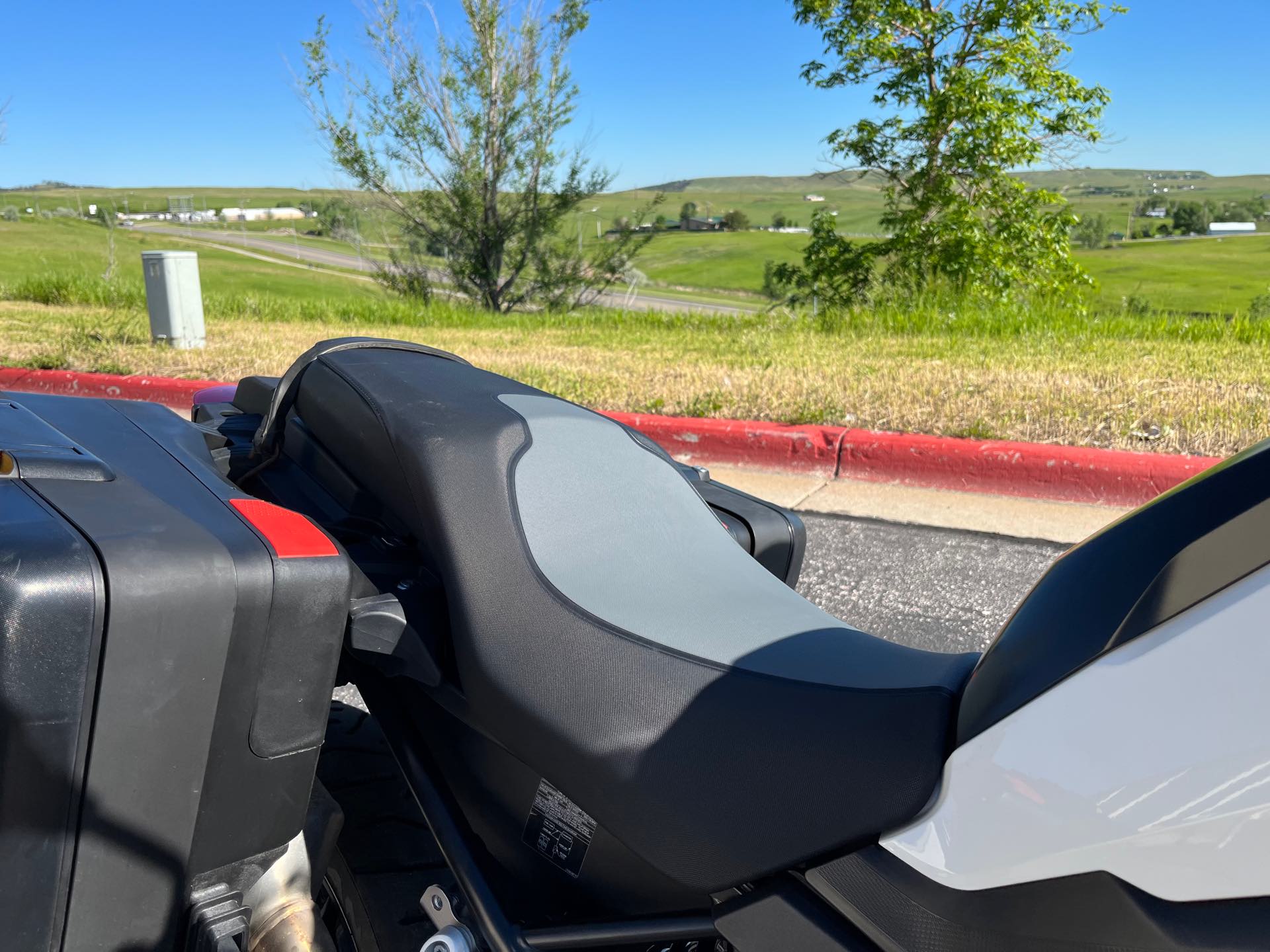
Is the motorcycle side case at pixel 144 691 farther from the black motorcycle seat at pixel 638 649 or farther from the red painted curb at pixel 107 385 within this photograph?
the red painted curb at pixel 107 385

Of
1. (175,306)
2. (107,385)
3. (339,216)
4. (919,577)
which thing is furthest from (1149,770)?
(339,216)

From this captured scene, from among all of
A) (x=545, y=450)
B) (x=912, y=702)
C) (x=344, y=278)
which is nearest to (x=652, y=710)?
(x=912, y=702)

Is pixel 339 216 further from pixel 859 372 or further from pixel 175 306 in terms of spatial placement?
pixel 859 372

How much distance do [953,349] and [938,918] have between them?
19.7 ft

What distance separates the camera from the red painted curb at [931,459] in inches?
160

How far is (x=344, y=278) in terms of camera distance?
6731cm

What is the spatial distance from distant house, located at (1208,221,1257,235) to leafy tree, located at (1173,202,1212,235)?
3850 mm

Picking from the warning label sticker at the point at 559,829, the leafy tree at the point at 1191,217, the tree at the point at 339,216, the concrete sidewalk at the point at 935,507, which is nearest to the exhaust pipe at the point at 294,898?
the warning label sticker at the point at 559,829

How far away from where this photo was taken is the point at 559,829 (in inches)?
48.2

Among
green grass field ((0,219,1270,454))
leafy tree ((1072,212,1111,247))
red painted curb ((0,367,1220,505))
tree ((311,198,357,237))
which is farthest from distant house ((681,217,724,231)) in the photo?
red painted curb ((0,367,1220,505))

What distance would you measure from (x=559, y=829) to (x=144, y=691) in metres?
0.47

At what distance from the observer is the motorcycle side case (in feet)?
3.33

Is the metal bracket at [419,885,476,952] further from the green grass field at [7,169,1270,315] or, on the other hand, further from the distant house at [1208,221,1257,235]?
the distant house at [1208,221,1257,235]

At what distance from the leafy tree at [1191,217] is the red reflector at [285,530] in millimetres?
73023
